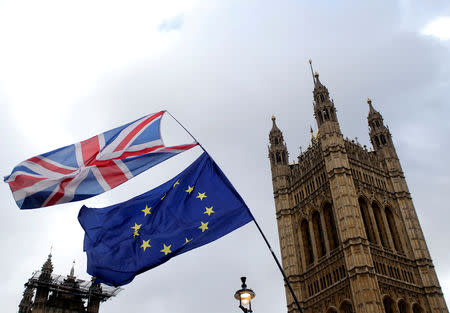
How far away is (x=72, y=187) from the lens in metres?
12.9

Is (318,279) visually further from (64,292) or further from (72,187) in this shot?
(72,187)

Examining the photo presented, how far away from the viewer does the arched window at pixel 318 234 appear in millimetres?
54294

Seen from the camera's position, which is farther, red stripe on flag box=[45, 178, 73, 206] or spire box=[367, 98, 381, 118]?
spire box=[367, 98, 381, 118]

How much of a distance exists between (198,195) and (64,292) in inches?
1341

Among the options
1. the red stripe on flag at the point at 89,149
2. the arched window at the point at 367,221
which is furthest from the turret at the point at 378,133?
the red stripe on flag at the point at 89,149

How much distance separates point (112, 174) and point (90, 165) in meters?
0.67

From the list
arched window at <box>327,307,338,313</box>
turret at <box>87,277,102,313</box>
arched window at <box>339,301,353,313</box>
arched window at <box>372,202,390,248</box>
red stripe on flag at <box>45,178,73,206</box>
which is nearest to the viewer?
red stripe on flag at <box>45,178,73,206</box>

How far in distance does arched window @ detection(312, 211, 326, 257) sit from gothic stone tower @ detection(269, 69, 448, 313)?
0.40 ft

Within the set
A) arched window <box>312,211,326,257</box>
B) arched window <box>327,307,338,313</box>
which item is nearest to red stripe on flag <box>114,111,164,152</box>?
arched window <box>327,307,338,313</box>

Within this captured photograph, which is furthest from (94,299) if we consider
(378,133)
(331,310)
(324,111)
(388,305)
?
(378,133)

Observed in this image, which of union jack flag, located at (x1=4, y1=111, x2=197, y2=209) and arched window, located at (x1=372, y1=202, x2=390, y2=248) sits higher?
arched window, located at (x1=372, y1=202, x2=390, y2=248)

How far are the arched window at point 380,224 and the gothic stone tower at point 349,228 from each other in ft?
0.40

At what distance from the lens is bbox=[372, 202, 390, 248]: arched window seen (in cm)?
5328

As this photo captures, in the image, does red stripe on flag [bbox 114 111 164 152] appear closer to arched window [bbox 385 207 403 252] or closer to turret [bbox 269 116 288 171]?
arched window [bbox 385 207 403 252]
